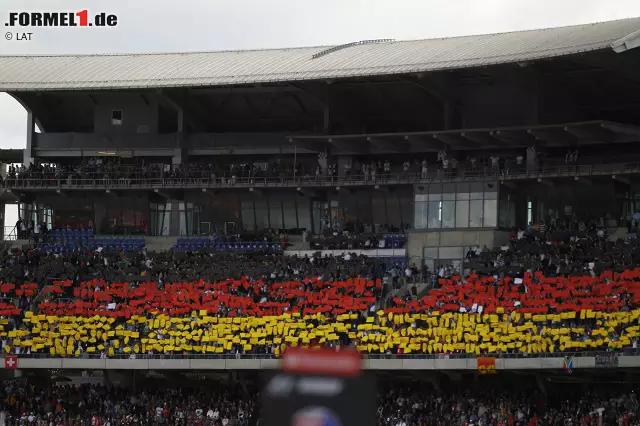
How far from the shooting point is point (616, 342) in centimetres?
3681

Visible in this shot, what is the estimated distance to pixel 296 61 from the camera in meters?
55.7

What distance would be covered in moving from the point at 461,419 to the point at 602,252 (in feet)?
32.9

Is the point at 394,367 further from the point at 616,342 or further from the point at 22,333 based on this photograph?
the point at 22,333

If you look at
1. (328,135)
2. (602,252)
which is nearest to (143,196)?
(328,135)

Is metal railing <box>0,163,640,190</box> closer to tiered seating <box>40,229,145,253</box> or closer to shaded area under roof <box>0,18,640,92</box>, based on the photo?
tiered seating <box>40,229,145,253</box>

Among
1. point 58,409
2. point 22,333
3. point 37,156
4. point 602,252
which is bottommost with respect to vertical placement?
point 58,409

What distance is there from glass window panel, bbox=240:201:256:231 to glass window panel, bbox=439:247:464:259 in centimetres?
1128

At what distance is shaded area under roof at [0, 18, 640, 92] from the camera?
48.5 meters

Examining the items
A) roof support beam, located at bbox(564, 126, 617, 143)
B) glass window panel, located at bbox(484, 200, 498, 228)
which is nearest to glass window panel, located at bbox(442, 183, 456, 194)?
glass window panel, located at bbox(484, 200, 498, 228)

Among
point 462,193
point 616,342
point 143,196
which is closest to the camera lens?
point 616,342

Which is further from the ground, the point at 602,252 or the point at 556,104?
the point at 556,104

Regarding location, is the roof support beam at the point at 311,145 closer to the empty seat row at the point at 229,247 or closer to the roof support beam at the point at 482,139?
the empty seat row at the point at 229,247

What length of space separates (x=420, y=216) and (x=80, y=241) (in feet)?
56.9

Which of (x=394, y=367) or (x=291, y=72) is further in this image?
(x=291, y=72)
